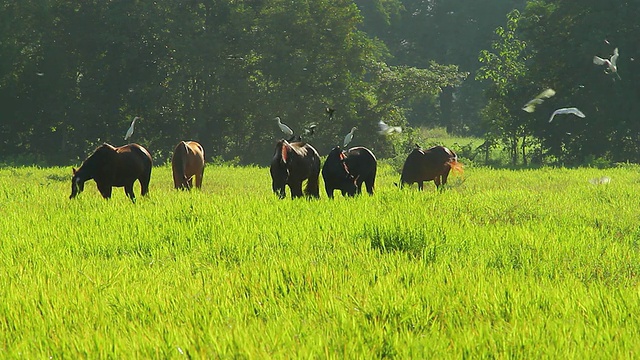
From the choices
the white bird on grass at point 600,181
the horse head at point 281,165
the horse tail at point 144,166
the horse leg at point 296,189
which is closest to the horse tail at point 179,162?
the horse tail at point 144,166

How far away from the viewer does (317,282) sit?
18.1 ft

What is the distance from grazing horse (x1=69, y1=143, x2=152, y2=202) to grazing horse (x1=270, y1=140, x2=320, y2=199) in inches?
98.9

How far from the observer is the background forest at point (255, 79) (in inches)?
1147

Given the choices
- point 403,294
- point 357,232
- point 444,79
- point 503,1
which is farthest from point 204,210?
point 503,1

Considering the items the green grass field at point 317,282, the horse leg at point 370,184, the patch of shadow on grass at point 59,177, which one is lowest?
the patch of shadow on grass at point 59,177

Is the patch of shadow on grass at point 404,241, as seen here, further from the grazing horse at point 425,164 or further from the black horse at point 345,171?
the grazing horse at point 425,164

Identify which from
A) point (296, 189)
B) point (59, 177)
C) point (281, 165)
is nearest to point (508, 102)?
point (59, 177)

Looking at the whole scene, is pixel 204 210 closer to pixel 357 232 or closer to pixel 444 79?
pixel 357 232

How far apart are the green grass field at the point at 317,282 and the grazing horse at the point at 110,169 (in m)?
2.13

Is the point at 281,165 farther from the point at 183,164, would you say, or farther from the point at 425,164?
the point at 425,164

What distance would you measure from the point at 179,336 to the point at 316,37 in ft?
96.6

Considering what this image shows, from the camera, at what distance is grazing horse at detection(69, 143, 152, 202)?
1193cm

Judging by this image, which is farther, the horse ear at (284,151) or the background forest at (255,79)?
the background forest at (255,79)

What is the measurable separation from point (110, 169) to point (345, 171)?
4.10 meters
